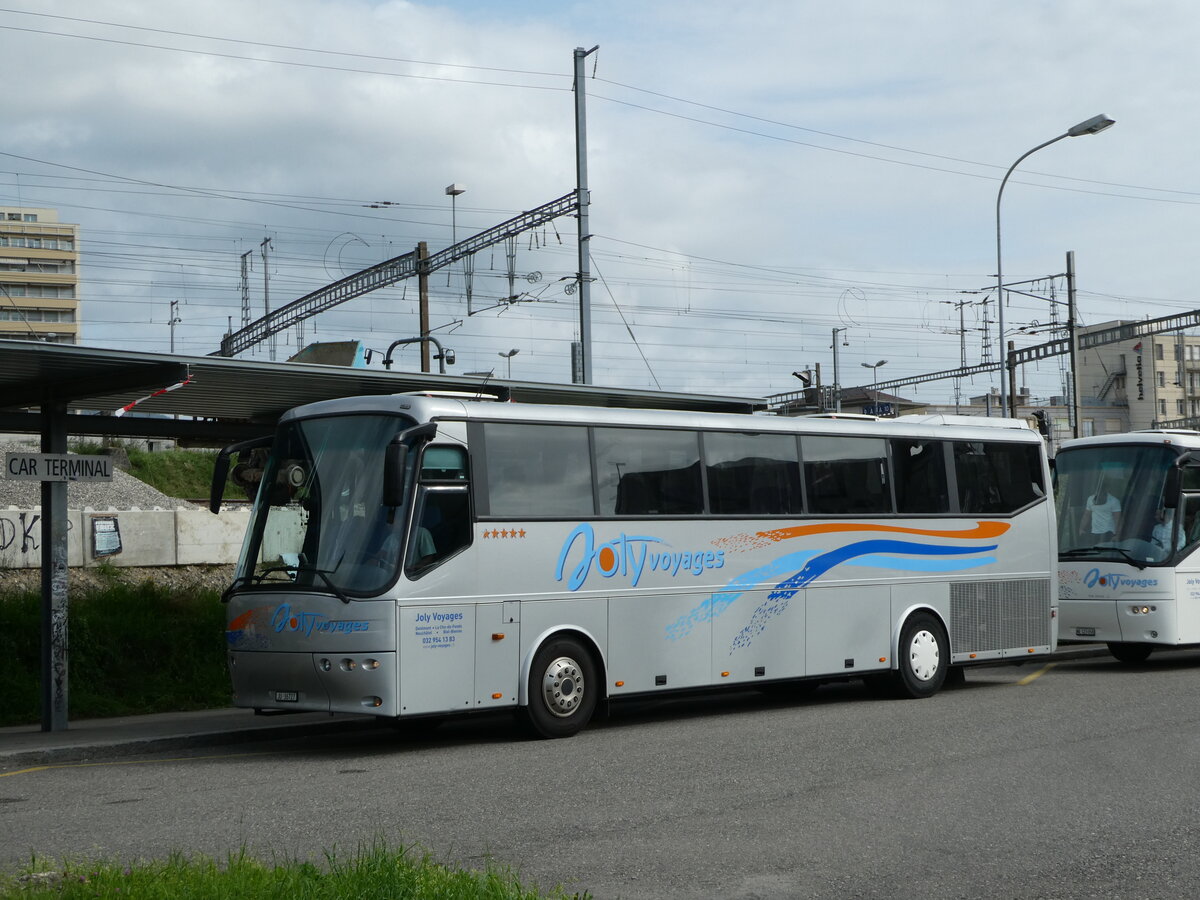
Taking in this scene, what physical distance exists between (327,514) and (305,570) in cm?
55

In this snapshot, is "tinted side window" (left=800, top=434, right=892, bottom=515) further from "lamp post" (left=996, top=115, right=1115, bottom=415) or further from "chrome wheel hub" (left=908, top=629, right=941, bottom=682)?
"lamp post" (left=996, top=115, right=1115, bottom=415)

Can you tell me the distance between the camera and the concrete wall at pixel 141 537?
2827 cm

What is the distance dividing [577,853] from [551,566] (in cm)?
602

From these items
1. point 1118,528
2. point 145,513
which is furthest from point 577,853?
point 145,513

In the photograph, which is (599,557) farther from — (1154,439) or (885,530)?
(1154,439)

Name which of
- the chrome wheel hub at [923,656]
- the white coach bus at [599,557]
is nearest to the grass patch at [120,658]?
the white coach bus at [599,557]

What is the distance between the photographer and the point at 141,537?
2914cm

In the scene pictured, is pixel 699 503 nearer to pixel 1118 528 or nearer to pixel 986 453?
pixel 986 453

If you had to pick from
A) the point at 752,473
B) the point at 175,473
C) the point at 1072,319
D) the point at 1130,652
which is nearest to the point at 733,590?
the point at 752,473

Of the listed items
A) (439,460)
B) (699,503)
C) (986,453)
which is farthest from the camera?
(986,453)

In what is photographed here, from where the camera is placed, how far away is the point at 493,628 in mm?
13227

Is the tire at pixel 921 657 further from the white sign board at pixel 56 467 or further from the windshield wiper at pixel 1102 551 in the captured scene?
the white sign board at pixel 56 467

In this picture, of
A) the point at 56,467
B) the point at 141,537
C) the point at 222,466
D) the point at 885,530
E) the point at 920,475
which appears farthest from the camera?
the point at 141,537

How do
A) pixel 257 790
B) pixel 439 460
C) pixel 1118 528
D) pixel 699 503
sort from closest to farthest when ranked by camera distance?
pixel 257 790 < pixel 439 460 < pixel 699 503 < pixel 1118 528
